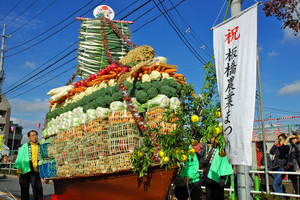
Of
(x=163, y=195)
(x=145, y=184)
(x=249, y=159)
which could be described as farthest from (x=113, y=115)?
(x=249, y=159)

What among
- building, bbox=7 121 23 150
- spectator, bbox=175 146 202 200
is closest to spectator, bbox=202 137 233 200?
spectator, bbox=175 146 202 200

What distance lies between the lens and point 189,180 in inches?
207

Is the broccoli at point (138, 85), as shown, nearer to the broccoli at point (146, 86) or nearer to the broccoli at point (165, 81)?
the broccoli at point (146, 86)

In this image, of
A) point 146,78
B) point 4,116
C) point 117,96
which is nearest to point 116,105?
point 117,96

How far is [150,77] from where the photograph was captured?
18.7ft

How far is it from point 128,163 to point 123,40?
15.6 feet

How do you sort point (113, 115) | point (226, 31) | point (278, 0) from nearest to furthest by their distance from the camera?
point (226, 31), point (113, 115), point (278, 0)

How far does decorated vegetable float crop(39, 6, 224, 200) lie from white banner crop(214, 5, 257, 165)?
0.29 m

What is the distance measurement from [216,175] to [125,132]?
1.96 metres

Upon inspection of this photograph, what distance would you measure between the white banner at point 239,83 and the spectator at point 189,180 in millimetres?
1196

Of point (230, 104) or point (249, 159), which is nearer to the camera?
point (249, 159)

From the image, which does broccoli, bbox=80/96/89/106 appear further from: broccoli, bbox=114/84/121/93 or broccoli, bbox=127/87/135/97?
broccoli, bbox=127/87/135/97

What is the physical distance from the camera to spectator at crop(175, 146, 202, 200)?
520cm

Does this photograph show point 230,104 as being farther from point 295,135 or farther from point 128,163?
point 295,135
